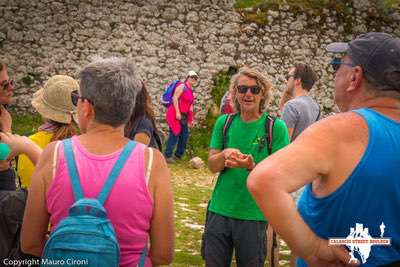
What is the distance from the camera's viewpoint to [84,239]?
7.44ft

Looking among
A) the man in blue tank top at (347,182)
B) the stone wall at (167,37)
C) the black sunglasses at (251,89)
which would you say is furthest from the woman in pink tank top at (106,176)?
the stone wall at (167,37)

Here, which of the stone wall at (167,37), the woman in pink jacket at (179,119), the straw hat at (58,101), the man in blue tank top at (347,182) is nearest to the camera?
the man in blue tank top at (347,182)

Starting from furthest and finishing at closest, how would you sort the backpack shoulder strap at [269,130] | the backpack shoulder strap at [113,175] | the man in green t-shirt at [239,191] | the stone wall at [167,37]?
the stone wall at [167,37] → the backpack shoulder strap at [269,130] → the man in green t-shirt at [239,191] → the backpack shoulder strap at [113,175]

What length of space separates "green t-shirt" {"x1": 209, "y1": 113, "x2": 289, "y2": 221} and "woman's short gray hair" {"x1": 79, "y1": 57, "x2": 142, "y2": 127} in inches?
64.1

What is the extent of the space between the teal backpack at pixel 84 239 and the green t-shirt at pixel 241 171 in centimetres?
177

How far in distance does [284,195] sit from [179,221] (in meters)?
5.38

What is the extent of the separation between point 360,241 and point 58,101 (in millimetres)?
2139

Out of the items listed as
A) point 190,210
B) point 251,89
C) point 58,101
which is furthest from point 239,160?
point 190,210

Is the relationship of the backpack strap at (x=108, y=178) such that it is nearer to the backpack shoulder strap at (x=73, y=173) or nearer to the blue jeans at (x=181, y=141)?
the backpack shoulder strap at (x=73, y=173)

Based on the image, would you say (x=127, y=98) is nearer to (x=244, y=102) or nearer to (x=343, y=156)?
(x=343, y=156)

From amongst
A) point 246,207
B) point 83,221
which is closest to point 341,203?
point 83,221

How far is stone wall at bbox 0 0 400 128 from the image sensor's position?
44.4ft

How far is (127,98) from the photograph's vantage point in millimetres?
2572

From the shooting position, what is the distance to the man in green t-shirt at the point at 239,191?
400 centimetres
